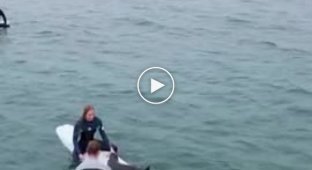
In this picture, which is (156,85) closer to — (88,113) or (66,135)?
(66,135)

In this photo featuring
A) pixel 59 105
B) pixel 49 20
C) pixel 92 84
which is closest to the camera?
pixel 59 105

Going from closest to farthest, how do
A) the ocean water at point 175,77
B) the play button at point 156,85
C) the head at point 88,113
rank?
the head at point 88,113
the ocean water at point 175,77
the play button at point 156,85

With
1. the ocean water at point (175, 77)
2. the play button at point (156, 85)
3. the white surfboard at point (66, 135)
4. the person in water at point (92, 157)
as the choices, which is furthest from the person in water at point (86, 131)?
the play button at point (156, 85)

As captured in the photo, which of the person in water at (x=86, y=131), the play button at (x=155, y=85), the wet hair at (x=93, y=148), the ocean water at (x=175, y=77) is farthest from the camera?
the play button at (x=155, y=85)

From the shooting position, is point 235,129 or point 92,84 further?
point 92,84

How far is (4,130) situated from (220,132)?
797 centimetres

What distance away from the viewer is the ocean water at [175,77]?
26.7 metres

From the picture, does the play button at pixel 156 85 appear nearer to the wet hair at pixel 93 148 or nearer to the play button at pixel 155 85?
the play button at pixel 155 85

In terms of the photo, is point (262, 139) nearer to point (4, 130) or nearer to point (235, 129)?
point (235, 129)

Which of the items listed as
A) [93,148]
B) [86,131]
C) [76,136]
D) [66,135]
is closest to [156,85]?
[66,135]

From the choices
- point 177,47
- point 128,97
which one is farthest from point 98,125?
point 177,47

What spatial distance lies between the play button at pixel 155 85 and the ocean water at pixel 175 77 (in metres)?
0.40

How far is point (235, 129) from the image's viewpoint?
2878cm

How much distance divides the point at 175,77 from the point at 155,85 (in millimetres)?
2175
